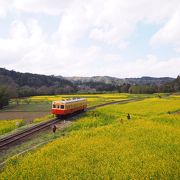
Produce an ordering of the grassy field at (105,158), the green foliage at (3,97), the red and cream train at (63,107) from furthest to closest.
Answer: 1. the green foliage at (3,97)
2. the red and cream train at (63,107)
3. the grassy field at (105,158)

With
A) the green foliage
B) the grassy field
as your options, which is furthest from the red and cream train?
the green foliage

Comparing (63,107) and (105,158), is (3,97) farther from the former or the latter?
(105,158)

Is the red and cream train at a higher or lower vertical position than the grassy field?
higher

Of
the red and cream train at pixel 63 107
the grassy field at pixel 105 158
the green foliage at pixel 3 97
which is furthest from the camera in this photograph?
the green foliage at pixel 3 97

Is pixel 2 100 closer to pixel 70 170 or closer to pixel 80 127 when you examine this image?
pixel 80 127

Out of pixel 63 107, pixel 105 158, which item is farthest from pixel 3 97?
pixel 105 158

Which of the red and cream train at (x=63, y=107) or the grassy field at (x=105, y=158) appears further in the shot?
the red and cream train at (x=63, y=107)

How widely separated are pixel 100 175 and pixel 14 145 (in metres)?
10.0

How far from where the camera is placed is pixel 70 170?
14688 mm

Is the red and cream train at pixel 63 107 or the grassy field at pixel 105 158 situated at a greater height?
the red and cream train at pixel 63 107

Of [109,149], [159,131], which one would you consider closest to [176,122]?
[159,131]

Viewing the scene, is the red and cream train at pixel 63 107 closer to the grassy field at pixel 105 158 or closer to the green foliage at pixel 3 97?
the grassy field at pixel 105 158

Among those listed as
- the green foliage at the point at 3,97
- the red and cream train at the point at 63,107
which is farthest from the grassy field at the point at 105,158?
the green foliage at the point at 3,97

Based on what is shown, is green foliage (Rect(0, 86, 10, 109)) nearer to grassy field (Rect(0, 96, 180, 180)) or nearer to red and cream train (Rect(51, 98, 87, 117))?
red and cream train (Rect(51, 98, 87, 117))
